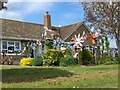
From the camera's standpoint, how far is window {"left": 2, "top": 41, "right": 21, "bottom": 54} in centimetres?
3312

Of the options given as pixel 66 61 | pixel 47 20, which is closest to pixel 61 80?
pixel 66 61

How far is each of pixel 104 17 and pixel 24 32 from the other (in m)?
14.3

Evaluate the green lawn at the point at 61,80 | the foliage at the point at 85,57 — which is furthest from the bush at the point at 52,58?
the green lawn at the point at 61,80

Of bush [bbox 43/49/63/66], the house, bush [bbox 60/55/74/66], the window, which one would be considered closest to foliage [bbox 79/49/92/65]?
bush [bbox 60/55/74/66]

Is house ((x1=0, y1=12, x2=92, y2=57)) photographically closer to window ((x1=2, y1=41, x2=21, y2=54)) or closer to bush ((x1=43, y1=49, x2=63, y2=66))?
window ((x1=2, y1=41, x2=21, y2=54))

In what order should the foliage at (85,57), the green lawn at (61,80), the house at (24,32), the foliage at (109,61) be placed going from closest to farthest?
1. the green lawn at (61,80)
2. the foliage at (85,57)
3. the foliage at (109,61)
4. the house at (24,32)

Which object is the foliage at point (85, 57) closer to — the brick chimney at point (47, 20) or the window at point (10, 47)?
the window at point (10, 47)

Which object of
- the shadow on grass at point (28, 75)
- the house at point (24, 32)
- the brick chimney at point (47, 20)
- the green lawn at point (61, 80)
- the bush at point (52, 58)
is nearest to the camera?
the green lawn at point (61, 80)

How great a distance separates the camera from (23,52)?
112ft

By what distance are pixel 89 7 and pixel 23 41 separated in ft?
36.5

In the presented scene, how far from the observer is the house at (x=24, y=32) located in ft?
110

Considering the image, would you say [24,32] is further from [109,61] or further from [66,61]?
[66,61]

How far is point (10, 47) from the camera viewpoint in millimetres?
33688

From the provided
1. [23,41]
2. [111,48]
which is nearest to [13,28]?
[23,41]
